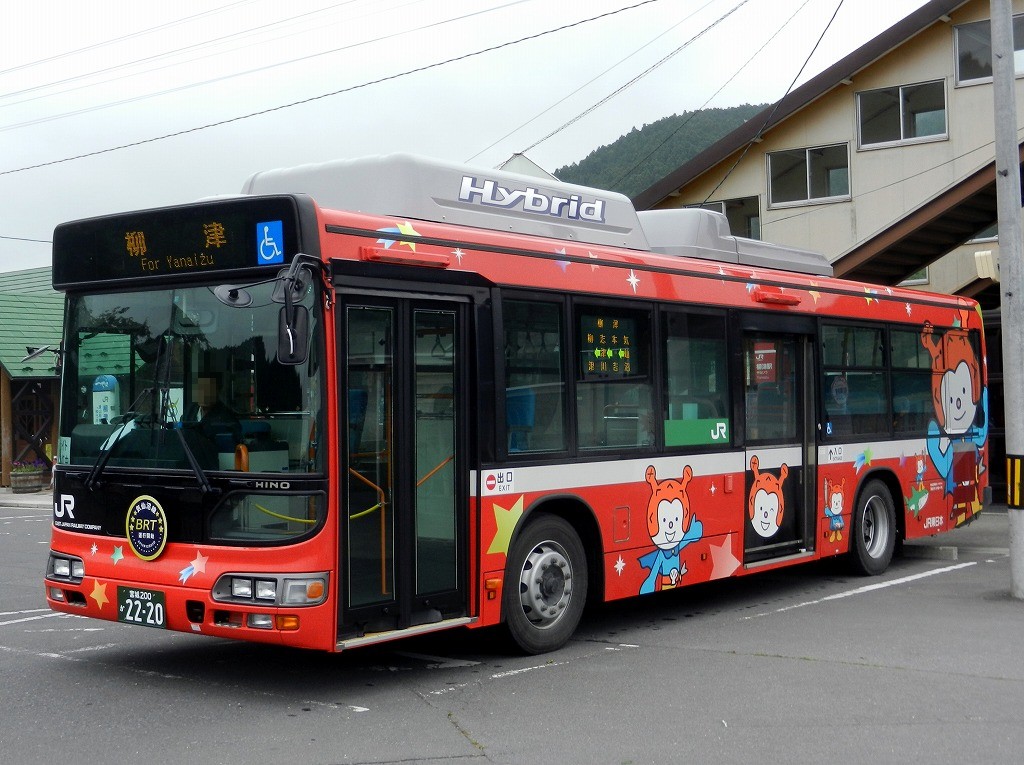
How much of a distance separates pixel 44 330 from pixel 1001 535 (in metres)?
24.6

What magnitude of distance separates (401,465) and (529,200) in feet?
9.09

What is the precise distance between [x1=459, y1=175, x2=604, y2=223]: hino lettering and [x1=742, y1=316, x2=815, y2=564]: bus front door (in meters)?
2.17

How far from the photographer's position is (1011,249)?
37.3 feet

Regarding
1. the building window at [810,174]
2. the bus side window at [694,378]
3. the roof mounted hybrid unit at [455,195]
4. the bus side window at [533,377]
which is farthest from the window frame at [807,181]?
the bus side window at [533,377]

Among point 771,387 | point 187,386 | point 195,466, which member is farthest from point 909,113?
point 195,466

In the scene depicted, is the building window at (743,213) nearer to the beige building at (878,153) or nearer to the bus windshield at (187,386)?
the beige building at (878,153)

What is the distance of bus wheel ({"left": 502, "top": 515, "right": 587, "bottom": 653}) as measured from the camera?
27.7ft

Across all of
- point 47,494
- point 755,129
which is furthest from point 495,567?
point 47,494

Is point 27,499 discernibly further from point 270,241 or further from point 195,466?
point 270,241

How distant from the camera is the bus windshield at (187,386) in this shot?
7.14 m

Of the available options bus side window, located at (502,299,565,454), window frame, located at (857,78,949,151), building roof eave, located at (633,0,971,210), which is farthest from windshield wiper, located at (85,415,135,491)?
window frame, located at (857,78,949,151)

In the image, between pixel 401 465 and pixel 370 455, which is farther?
pixel 401 465

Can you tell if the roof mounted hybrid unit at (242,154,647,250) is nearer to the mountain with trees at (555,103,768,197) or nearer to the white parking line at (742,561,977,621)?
the white parking line at (742,561,977,621)

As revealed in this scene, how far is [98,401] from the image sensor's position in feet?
26.1
